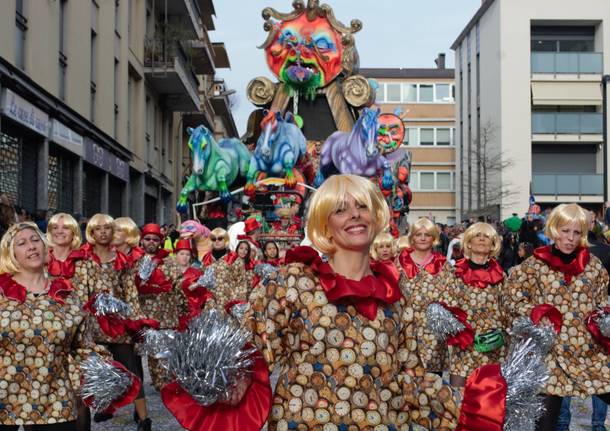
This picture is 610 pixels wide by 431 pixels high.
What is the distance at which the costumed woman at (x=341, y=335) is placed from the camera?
10.2ft

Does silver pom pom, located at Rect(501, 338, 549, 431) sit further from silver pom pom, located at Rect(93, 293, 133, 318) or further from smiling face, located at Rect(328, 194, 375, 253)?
silver pom pom, located at Rect(93, 293, 133, 318)

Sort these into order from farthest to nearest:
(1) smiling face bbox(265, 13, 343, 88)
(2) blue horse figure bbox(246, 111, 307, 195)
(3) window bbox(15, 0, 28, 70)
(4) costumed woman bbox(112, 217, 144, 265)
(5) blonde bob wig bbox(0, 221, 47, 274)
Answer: (1) smiling face bbox(265, 13, 343, 88) < (2) blue horse figure bbox(246, 111, 307, 195) < (3) window bbox(15, 0, 28, 70) < (4) costumed woman bbox(112, 217, 144, 265) < (5) blonde bob wig bbox(0, 221, 47, 274)

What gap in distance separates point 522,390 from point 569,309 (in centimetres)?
245

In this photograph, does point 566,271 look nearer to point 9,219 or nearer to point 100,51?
point 9,219

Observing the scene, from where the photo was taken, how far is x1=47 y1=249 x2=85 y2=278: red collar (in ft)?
20.0

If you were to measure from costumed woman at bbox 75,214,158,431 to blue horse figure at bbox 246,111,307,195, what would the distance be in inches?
467

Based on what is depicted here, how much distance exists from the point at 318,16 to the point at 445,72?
3442 cm

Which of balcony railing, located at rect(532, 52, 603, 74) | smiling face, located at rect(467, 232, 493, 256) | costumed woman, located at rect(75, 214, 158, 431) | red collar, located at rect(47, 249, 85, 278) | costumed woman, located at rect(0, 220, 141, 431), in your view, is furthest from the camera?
balcony railing, located at rect(532, 52, 603, 74)

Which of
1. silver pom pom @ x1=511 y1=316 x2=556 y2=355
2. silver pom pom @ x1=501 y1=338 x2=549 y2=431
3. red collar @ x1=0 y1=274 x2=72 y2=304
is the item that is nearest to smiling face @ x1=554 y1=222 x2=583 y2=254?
silver pom pom @ x1=511 y1=316 x2=556 y2=355

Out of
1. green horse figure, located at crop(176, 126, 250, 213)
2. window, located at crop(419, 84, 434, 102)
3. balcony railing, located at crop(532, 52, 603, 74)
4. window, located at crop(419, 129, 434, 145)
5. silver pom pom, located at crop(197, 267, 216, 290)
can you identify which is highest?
window, located at crop(419, 84, 434, 102)

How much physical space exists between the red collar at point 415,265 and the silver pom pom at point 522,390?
4349mm

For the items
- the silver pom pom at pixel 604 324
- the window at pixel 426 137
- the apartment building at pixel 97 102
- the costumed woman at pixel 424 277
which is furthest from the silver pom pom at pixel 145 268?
the window at pixel 426 137

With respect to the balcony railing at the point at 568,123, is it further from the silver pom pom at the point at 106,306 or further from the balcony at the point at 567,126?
the silver pom pom at the point at 106,306

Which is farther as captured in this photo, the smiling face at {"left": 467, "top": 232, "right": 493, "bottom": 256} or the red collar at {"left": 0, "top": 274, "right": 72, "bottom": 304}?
the smiling face at {"left": 467, "top": 232, "right": 493, "bottom": 256}
